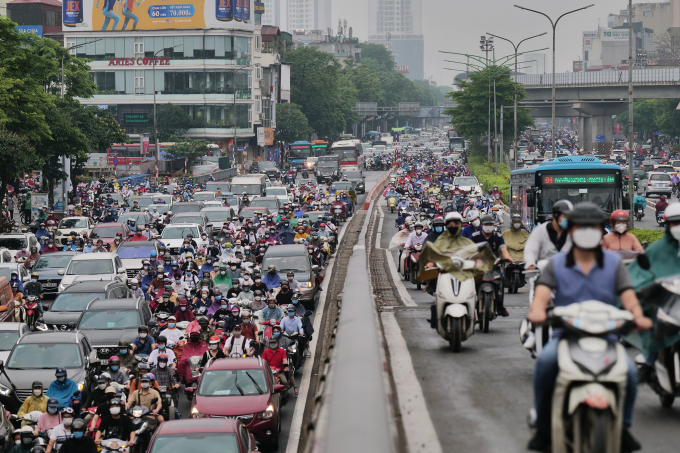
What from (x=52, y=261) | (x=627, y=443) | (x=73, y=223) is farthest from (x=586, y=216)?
Answer: (x=73, y=223)

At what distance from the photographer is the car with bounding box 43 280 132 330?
72.5 feet

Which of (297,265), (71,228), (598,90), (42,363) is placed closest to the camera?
(42,363)

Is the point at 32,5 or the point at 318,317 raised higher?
the point at 32,5

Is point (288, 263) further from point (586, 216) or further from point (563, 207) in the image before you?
point (586, 216)

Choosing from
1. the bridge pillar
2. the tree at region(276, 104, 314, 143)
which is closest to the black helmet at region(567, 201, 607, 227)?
the bridge pillar

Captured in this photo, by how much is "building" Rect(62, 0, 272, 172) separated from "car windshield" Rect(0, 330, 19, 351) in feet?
290

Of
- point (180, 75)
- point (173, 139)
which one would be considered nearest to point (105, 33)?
point (180, 75)

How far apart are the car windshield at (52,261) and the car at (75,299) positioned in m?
5.45

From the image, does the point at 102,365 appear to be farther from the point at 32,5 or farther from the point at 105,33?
the point at 32,5

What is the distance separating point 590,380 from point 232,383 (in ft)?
32.4

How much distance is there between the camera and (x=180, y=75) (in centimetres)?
10881

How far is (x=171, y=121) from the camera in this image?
105m

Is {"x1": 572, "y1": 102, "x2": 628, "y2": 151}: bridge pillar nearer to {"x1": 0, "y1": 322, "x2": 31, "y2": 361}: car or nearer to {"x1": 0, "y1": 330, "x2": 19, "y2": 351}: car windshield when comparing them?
{"x1": 0, "y1": 322, "x2": 31, "y2": 361}: car

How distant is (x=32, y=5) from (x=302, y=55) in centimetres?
3493
